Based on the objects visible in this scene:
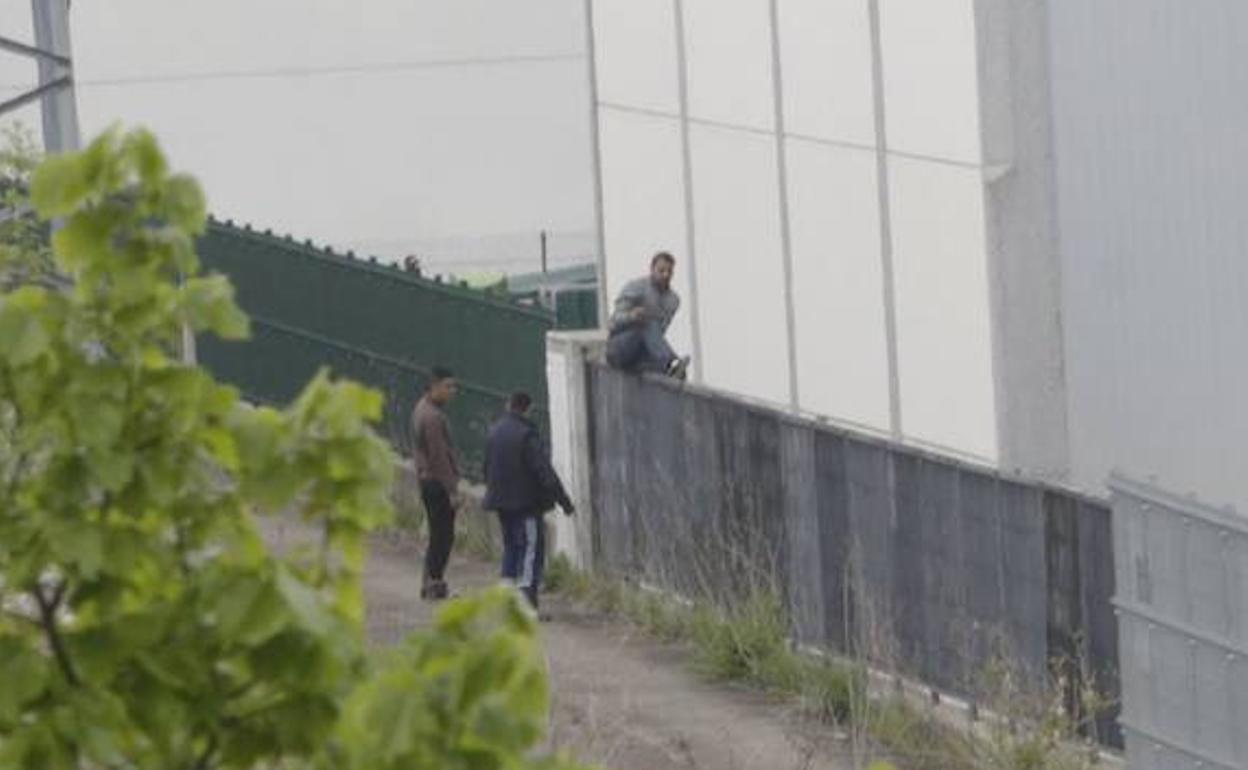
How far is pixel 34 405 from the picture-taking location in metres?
5.02

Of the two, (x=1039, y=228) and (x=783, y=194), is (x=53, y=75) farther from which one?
(x=783, y=194)

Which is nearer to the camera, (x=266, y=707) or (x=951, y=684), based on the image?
(x=266, y=707)

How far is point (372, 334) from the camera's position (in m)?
28.4

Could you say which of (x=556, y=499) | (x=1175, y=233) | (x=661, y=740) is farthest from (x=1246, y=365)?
(x=556, y=499)

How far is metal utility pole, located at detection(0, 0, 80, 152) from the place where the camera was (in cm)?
1769

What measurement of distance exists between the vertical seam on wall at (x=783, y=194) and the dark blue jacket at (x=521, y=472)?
1.55 m

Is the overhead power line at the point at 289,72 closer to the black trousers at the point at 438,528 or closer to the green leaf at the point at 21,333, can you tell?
the black trousers at the point at 438,528

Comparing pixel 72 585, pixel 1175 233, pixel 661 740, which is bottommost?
pixel 661 740

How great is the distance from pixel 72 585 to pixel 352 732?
0.57 metres

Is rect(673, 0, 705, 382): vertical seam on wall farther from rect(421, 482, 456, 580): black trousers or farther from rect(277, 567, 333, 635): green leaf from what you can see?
rect(277, 567, 333, 635): green leaf

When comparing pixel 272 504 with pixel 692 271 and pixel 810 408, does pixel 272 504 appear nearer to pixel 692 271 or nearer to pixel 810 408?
pixel 810 408

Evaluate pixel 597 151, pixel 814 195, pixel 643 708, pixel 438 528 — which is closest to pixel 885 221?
pixel 814 195

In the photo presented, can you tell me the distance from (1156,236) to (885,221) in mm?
2028

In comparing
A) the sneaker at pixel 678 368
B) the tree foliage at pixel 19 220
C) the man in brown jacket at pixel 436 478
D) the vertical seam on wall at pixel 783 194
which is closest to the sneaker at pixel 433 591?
the man in brown jacket at pixel 436 478
